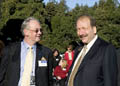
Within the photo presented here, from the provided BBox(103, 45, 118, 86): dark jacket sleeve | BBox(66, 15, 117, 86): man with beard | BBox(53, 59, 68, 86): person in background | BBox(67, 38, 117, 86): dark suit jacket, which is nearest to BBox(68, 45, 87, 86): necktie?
BBox(66, 15, 117, 86): man with beard

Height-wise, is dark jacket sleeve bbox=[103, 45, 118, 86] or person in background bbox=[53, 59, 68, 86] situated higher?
dark jacket sleeve bbox=[103, 45, 118, 86]

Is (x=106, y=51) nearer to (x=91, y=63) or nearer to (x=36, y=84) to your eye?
(x=91, y=63)

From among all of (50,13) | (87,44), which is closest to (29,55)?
(87,44)

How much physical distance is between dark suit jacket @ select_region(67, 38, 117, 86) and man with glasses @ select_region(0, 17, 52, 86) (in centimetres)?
72

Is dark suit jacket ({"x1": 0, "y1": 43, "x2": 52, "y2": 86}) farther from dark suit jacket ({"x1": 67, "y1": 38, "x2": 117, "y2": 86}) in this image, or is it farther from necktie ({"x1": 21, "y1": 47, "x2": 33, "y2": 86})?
dark suit jacket ({"x1": 67, "y1": 38, "x2": 117, "y2": 86})

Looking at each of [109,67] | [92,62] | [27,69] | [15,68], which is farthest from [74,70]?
[15,68]

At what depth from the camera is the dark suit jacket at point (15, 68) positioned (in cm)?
393

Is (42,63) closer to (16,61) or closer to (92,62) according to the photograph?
(16,61)

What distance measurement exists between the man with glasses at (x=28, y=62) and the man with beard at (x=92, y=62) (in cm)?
52

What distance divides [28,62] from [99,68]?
115cm

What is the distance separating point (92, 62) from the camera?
334cm

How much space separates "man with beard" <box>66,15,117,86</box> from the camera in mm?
3207

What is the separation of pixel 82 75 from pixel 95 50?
1.15 feet

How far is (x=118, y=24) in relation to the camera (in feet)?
119
